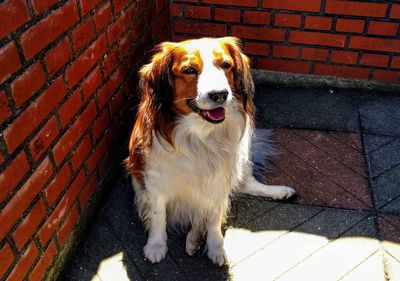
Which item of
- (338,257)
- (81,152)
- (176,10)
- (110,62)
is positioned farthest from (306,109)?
(81,152)

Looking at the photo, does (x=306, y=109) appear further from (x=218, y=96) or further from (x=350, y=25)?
(x=218, y=96)

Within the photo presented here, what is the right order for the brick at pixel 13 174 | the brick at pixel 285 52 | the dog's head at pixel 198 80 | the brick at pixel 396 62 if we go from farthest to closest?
the brick at pixel 285 52 < the brick at pixel 396 62 < the dog's head at pixel 198 80 < the brick at pixel 13 174

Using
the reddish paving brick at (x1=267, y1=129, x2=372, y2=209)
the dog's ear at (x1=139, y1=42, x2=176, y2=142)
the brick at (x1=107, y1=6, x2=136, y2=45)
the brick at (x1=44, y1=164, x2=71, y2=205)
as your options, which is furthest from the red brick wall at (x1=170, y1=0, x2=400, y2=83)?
the brick at (x1=44, y1=164, x2=71, y2=205)

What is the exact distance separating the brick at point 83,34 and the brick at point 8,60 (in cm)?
45

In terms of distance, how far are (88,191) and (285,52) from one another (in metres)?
1.87

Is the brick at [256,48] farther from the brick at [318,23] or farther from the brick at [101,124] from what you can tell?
the brick at [101,124]

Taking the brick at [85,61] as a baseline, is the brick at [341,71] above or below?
below

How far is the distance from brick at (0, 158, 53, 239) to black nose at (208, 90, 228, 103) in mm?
732

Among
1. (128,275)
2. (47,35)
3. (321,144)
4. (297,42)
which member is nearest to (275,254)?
(128,275)

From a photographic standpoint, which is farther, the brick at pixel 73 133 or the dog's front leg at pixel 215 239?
the dog's front leg at pixel 215 239

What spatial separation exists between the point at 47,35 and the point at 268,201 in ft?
4.83

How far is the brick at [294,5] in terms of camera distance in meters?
3.05

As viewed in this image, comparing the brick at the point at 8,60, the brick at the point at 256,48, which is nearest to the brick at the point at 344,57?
the brick at the point at 256,48

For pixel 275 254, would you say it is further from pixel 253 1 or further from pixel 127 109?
pixel 253 1
